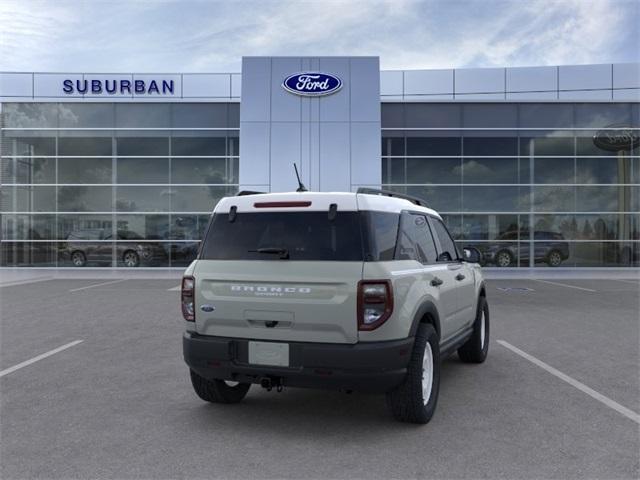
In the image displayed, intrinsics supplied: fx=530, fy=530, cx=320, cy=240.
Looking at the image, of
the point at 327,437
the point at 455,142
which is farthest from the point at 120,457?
the point at 455,142

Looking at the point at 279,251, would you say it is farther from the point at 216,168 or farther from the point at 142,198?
the point at 142,198

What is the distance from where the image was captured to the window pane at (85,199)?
2314 cm

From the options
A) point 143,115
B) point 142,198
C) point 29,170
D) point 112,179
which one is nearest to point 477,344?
point 142,198

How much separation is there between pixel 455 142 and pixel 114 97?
15.1 m

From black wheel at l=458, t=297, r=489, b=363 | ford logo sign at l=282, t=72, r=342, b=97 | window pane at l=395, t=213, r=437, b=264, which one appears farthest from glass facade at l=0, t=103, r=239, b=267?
window pane at l=395, t=213, r=437, b=264

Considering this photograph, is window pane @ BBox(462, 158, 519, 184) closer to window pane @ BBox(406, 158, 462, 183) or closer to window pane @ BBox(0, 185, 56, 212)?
window pane @ BBox(406, 158, 462, 183)

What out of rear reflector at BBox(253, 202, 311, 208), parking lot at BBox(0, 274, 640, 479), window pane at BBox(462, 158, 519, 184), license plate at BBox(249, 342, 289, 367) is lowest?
parking lot at BBox(0, 274, 640, 479)

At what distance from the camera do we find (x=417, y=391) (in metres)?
4.12

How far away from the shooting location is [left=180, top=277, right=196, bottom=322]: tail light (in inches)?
171

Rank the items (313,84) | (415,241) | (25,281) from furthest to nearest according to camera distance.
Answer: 1. (313,84)
2. (25,281)
3. (415,241)

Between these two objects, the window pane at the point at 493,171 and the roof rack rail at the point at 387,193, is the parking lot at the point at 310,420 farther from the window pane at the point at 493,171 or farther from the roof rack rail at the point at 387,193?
the window pane at the point at 493,171

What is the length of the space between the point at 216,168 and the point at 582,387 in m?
19.9

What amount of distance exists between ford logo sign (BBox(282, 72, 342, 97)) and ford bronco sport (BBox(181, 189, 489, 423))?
17259mm

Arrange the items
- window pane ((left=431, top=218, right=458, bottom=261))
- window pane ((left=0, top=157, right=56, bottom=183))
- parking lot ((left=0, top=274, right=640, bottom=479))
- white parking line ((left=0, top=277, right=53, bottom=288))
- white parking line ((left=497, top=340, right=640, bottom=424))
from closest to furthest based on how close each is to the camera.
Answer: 1. parking lot ((left=0, top=274, right=640, bottom=479))
2. white parking line ((left=497, top=340, right=640, bottom=424))
3. window pane ((left=431, top=218, right=458, bottom=261))
4. white parking line ((left=0, top=277, right=53, bottom=288))
5. window pane ((left=0, top=157, right=56, bottom=183))
